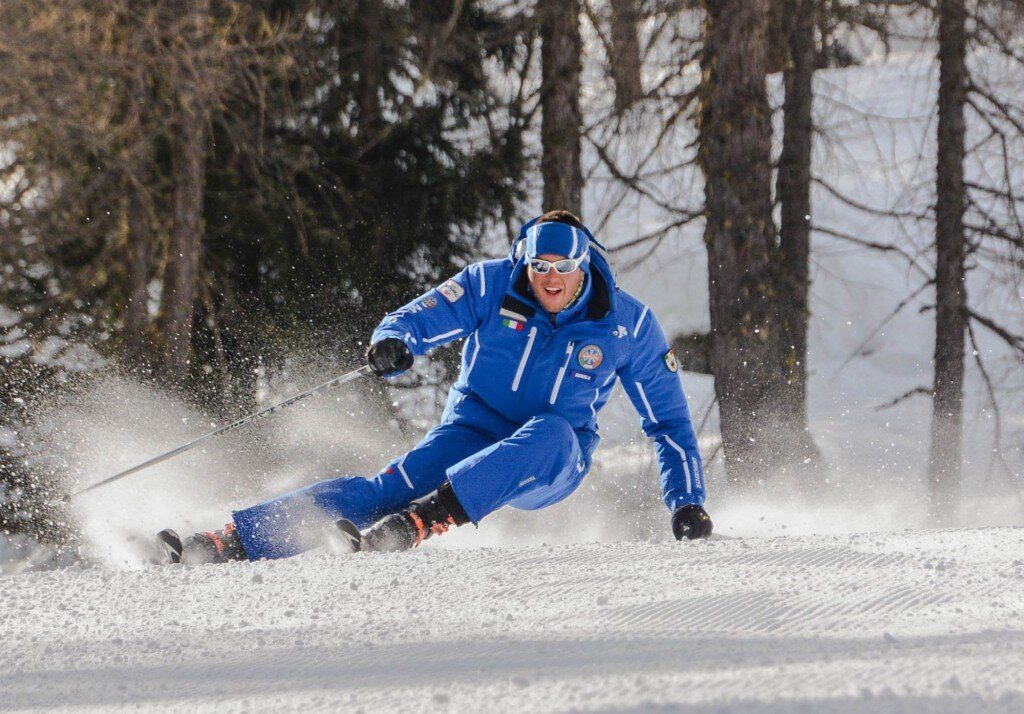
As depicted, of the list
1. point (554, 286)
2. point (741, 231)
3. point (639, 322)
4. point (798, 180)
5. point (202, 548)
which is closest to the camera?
point (202, 548)

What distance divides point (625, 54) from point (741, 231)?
6.07ft

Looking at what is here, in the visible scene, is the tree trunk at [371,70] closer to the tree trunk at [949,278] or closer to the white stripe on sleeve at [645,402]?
the tree trunk at [949,278]

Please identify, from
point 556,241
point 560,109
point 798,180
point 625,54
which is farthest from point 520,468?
point 798,180

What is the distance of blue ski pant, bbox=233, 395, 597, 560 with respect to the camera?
3594 mm

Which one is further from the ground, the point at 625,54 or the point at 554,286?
the point at 625,54

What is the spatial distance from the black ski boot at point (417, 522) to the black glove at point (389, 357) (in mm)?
484

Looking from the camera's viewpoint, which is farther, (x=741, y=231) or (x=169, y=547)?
(x=741, y=231)

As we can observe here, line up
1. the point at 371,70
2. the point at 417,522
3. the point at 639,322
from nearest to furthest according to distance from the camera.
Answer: the point at 417,522 → the point at 639,322 → the point at 371,70

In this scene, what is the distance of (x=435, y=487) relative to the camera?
3.95 metres

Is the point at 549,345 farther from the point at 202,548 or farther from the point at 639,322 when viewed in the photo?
the point at 202,548

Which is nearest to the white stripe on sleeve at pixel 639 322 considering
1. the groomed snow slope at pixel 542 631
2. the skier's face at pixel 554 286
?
the skier's face at pixel 554 286

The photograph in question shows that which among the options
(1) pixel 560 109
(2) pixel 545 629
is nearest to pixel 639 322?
(2) pixel 545 629

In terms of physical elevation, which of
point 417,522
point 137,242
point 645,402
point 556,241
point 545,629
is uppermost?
point 137,242

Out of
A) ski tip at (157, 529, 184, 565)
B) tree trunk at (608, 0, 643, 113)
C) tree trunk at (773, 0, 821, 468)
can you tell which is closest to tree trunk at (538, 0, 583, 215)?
tree trunk at (608, 0, 643, 113)
